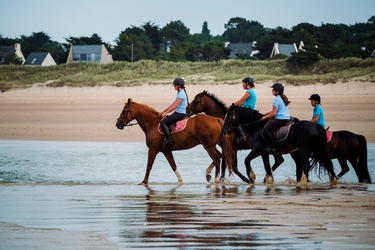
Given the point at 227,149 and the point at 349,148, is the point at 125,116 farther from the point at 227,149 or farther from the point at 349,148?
the point at 349,148

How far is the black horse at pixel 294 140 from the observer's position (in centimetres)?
1384

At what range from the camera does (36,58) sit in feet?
319

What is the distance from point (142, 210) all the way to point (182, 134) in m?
5.13

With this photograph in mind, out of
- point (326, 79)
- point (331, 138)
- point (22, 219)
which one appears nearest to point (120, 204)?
point (22, 219)

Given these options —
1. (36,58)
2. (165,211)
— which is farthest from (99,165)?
(36,58)

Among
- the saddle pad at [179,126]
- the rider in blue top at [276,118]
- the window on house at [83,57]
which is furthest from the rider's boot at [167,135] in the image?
the window on house at [83,57]

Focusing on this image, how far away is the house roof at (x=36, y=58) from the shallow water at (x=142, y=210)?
259 ft

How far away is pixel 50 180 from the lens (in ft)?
50.7

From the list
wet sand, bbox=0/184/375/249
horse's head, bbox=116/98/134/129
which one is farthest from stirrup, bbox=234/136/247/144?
horse's head, bbox=116/98/134/129

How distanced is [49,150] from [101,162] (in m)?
3.39

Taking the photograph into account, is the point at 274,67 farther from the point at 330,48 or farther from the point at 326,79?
the point at 330,48

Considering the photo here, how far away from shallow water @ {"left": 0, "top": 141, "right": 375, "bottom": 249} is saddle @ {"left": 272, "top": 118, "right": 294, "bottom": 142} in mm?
906

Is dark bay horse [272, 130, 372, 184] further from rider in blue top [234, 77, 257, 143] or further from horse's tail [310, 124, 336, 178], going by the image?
rider in blue top [234, 77, 257, 143]

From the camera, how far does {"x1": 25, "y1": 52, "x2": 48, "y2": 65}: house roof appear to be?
96062 millimetres
